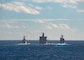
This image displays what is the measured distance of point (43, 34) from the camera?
7864 inches

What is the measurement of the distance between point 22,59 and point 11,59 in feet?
9.14

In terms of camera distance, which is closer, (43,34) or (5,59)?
(5,59)

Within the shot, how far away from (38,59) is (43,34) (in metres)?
99.8

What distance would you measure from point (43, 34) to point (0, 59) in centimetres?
10209

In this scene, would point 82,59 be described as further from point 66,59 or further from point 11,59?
point 11,59

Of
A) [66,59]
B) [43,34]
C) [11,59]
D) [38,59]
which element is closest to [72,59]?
[66,59]

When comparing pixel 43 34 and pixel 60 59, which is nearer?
pixel 60 59

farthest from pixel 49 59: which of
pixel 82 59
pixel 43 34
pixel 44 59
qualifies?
pixel 43 34

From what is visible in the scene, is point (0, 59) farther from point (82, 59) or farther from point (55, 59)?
point (82, 59)

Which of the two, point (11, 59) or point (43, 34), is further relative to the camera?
point (43, 34)

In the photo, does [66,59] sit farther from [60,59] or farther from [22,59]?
[22,59]

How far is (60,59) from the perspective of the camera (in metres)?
101

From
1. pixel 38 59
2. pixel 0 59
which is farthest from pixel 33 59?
pixel 0 59

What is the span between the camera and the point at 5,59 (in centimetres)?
9969
